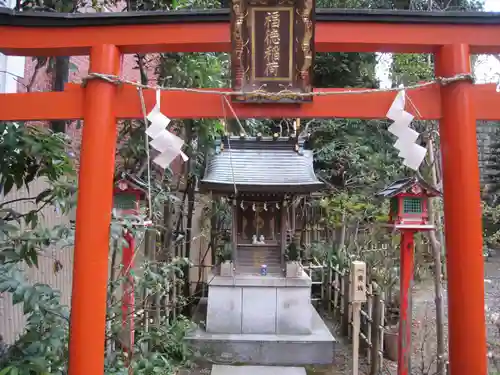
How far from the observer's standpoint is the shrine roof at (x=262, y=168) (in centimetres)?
795

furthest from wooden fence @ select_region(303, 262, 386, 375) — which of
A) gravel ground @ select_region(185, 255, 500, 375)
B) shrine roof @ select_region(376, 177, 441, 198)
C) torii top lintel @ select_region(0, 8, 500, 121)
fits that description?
torii top lintel @ select_region(0, 8, 500, 121)

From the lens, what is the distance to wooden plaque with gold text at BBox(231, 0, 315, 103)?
283cm

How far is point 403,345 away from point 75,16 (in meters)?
4.82

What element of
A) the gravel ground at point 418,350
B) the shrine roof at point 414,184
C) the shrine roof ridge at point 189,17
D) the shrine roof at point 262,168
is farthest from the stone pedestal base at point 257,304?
the shrine roof ridge at point 189,17

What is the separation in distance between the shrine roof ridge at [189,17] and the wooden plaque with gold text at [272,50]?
0.24m

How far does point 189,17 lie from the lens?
302cm

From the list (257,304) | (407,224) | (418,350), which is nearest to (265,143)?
(257,304)

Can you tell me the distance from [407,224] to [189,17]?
3533 millimetres

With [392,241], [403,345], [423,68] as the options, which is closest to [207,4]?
[423,68]

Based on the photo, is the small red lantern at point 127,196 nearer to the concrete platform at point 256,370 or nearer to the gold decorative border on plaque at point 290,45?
the gold decorative border on plaque at point 290,45

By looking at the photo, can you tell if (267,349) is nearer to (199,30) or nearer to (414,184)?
(414,184)

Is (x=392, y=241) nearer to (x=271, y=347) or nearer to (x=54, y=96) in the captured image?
(x=271, y=347)

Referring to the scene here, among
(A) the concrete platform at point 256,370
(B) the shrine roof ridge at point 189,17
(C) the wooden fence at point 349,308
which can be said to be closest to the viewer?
(B) the shrine roof ridge at point 189,17

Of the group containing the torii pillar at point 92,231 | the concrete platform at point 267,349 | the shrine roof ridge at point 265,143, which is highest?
the shrine roof ridge at point 265,143
